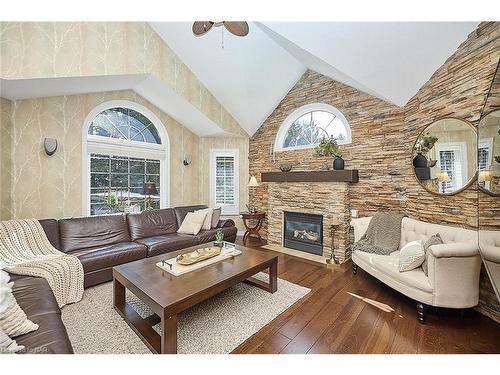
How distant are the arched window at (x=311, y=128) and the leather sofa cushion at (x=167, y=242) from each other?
100 inches

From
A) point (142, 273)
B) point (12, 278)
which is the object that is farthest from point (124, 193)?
point (142, 273)

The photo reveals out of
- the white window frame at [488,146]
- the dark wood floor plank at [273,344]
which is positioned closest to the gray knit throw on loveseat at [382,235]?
the white window frame at [488,146]

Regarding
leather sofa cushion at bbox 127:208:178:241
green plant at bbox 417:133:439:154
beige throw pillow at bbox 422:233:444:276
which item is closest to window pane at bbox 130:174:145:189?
leather sofa cushion at bbox 127:208:178:241

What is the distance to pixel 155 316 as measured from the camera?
6.58 feet

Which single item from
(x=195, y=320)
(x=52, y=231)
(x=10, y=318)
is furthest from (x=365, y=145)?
(x=52, y=231)

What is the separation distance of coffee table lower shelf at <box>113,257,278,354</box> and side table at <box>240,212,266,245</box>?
207 centimetres

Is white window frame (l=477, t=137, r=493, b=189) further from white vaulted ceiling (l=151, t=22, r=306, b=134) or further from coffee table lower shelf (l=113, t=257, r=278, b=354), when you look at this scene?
white vaulted ceiling (l=151, t=22, r=306, b=134)

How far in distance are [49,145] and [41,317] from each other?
2750 mm

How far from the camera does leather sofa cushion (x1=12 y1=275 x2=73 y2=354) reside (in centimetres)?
117

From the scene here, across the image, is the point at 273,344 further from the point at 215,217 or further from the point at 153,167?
the point at 153,167

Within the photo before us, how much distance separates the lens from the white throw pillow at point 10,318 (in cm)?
120

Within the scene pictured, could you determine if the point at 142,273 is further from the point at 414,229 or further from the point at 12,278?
the point at 414,229
